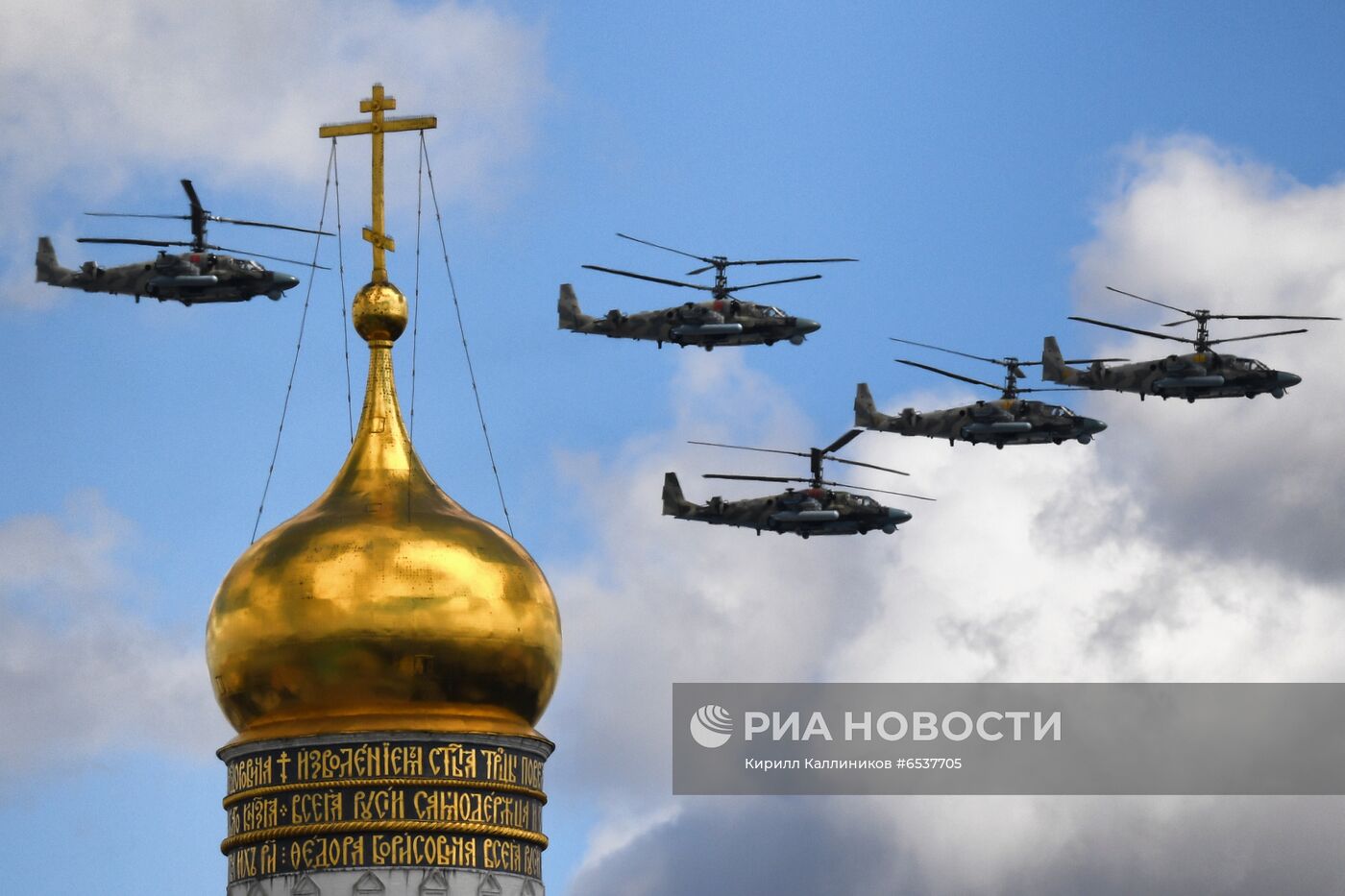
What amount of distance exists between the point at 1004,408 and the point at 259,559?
33847mm

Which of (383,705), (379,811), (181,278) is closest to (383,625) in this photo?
(383,705)

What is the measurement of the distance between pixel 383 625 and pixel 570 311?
109ft

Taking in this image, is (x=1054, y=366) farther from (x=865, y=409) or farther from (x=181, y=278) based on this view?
(x=181, y=278)

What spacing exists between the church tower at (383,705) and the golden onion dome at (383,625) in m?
0.03

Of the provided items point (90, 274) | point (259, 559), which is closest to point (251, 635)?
point (259, 559)

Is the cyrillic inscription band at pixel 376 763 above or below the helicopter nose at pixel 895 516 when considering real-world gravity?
below

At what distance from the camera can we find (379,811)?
182ft

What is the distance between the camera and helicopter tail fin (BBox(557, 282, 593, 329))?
87812 mm

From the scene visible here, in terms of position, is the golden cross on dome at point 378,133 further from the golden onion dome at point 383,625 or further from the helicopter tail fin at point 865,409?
the helicopter tail fin at point 865,409

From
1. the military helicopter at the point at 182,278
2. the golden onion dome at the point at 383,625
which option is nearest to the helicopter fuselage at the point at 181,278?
the military helicopter at the point at 182,278

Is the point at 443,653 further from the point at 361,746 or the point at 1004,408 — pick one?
the point at 1004,408

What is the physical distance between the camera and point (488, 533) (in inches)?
2264

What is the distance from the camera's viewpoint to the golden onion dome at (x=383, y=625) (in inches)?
2202

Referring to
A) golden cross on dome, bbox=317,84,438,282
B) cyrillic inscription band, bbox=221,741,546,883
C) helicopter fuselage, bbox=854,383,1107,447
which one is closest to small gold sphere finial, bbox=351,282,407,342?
golden cross on dome, bbox=317,84,438,282
